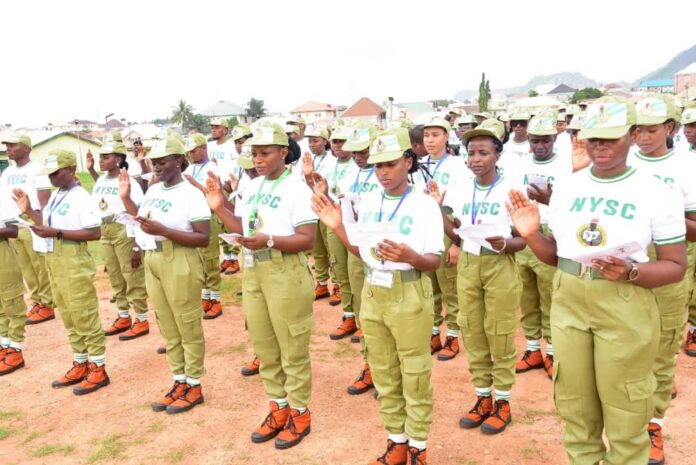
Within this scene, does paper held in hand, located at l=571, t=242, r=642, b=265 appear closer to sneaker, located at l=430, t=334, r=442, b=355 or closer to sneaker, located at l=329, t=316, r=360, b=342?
sneaker, located at l=430, t=334, r=442, b=355

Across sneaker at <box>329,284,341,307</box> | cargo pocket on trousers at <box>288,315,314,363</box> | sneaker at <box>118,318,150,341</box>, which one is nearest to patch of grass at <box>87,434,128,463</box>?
cargo pocket on trousers at <box>288,315,314,363</box>

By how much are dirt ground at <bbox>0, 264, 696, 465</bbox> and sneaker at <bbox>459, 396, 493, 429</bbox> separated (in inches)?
3.2

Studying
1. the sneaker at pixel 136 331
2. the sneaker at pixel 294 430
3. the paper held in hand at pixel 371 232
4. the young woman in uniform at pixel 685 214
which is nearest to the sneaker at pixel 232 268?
the sneaker at pixel 136 331

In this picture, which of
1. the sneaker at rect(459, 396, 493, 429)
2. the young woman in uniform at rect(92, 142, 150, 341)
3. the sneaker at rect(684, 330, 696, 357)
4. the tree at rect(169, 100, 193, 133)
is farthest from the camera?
the tree at rect(169, 100, 193, 133)

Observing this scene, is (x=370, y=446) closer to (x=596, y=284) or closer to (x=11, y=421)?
(x=596, y=284)

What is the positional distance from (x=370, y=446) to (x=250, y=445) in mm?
1164

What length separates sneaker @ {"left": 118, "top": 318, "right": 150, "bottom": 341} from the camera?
823 centimetres

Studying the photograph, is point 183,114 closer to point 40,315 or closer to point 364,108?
point 364,108

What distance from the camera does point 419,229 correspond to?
4.07m

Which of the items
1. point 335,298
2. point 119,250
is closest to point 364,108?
point 335,298

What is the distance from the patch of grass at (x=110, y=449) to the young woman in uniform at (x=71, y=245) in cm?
135

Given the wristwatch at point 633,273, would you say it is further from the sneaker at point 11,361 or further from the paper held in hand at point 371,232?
the sneaker at point 11,361

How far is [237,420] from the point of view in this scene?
18.6 feet

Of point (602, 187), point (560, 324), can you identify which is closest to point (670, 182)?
point (602, 187)
